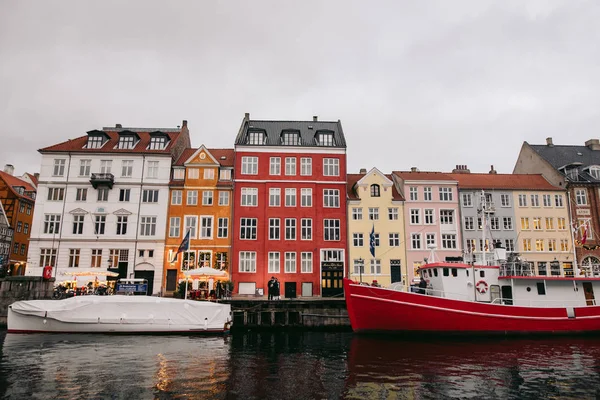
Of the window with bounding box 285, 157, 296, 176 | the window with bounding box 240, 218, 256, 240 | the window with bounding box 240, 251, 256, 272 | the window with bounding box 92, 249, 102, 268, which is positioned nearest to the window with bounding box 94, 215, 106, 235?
the window with bounding box 92, 249, 102, 268

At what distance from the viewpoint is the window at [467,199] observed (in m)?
44.2

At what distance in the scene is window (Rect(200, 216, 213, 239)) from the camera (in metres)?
40.6

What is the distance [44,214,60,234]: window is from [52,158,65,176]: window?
4.54 meters

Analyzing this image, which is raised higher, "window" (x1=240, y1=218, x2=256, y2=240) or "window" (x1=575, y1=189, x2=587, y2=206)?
"window" (x1=575, y1=189, x2=587, y2=206)

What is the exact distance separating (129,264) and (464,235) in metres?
35.6

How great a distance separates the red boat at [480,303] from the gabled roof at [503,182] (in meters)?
17.3

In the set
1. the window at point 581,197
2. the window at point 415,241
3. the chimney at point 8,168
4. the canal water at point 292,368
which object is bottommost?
the canal water at point 292,368

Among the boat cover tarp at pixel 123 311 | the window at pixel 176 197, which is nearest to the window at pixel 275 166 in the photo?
the window at pixel 176 197

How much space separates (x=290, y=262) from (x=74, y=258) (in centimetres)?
2169

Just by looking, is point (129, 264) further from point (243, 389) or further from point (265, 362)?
point (243, 389)

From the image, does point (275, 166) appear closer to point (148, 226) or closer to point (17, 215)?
point (148, 226)

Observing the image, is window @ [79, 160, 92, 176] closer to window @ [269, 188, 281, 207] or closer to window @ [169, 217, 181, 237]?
window @ [169, 217, 181, 237]

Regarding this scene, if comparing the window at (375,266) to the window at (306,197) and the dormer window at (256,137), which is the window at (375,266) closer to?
the window at (306,197)

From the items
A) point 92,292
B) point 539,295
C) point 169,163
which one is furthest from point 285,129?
point 539,295
